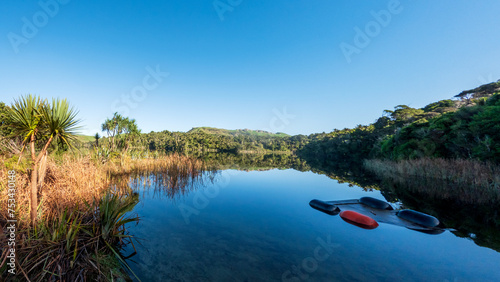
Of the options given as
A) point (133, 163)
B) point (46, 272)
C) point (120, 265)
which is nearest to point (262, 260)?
point (120, 265)

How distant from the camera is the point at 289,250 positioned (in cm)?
537

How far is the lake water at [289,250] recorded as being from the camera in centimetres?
432

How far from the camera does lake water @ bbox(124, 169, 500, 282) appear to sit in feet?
14.2

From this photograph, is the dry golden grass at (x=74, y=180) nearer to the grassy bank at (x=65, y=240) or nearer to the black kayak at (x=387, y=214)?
the grassy bank at (x=65, y=240)

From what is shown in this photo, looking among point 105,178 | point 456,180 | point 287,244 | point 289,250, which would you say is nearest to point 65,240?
point 289,250

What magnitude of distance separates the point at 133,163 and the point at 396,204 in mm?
19808

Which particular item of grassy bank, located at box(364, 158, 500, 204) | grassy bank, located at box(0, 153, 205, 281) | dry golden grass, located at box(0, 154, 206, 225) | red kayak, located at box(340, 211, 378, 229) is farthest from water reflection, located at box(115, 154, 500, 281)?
dry golden grass, located at box(0, 154, 206, 225)

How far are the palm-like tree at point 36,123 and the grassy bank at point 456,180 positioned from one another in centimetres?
1722

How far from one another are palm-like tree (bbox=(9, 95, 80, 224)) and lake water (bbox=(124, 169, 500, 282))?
2.98m

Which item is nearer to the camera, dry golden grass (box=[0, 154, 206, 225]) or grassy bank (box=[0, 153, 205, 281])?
grassy bank (box=[0, 153, 205, 281])

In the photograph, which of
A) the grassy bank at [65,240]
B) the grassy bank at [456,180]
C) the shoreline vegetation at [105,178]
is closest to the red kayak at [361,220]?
the shoreline vegetation at [105,178]

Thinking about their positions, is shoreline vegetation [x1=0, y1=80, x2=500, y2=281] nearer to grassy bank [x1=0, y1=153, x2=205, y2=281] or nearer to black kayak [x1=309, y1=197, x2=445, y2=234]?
grassy bank [x1=0, y1=153, x2=205, y2=281]

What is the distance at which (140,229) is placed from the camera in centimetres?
638

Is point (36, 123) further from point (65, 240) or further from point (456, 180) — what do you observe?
point (456, 180)
